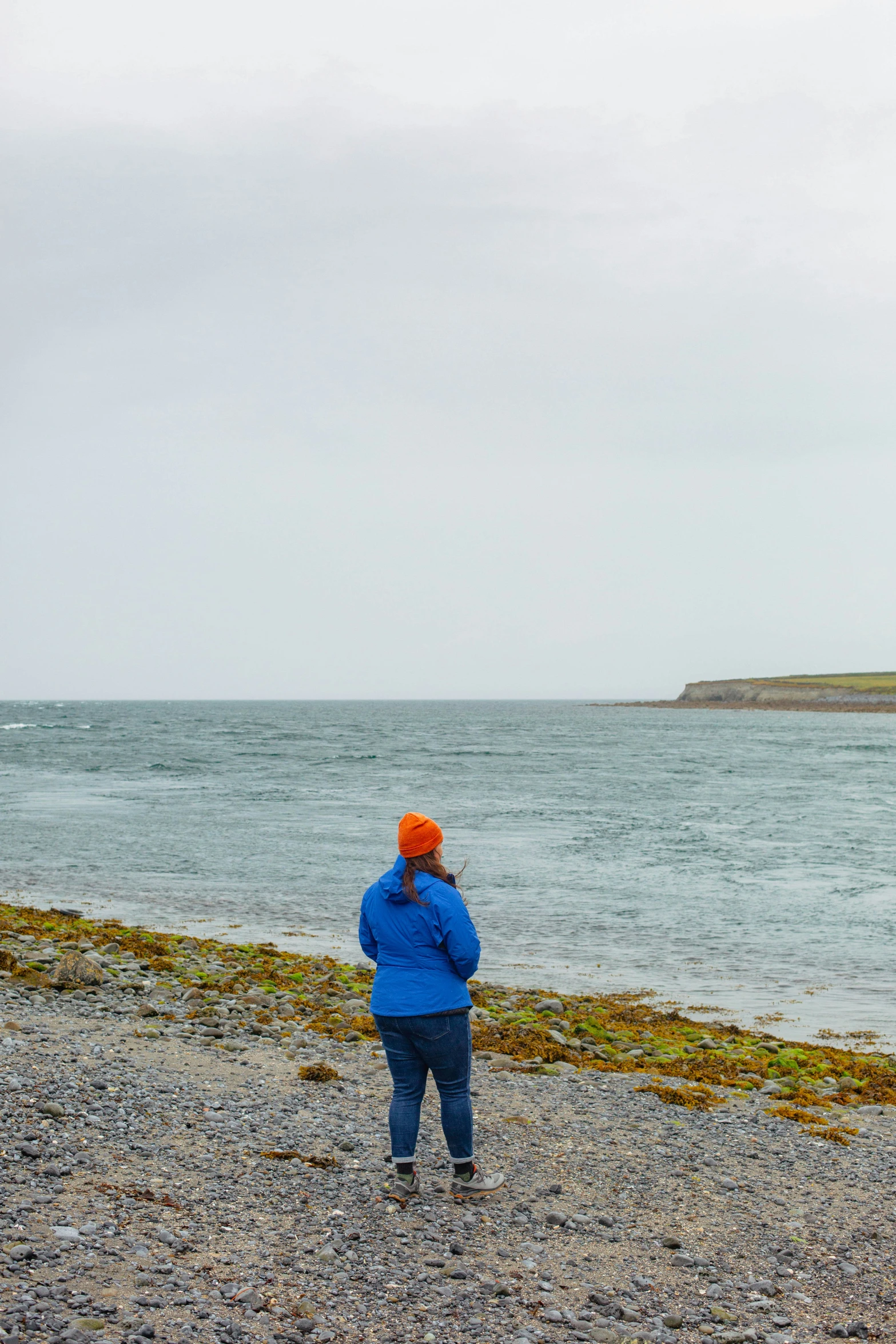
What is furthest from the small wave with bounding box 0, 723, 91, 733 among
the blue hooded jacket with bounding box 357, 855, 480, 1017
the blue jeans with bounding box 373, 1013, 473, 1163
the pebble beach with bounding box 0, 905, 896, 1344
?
the blue hooded jacket with bounding box 357, 855, 480, 1017

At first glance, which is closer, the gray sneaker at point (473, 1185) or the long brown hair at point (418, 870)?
the long brown hair at point (418, 870)

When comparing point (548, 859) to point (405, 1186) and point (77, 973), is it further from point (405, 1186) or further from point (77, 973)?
point (405, 1186)

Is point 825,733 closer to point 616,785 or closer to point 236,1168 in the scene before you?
point 616,785

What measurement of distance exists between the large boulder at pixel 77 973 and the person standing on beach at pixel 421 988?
5863 mm

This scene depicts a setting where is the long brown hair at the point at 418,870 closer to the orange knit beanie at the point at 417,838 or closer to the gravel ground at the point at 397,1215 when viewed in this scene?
the orange knit beanie at the point at 417,838

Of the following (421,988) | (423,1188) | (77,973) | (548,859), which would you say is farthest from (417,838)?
(548,859)

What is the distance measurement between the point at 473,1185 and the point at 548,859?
58.6 ft

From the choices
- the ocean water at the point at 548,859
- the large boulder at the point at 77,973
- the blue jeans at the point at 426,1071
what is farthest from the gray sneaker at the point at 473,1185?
the ocean water at the point at 548,859

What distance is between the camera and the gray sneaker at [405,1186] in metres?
5.82

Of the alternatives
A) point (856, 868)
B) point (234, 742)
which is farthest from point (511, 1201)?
point (234, 742)

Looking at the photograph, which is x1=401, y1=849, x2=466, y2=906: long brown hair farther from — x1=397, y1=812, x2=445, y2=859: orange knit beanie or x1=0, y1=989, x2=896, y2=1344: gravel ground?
x1=0, y1=989, x2=896, y2=1344: gravel ground

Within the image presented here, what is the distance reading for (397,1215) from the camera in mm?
5645

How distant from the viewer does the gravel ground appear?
457 cm

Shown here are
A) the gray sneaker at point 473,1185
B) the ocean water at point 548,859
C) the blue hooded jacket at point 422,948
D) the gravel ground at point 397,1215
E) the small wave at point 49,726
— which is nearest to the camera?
the gravel ground at point 397,1215
